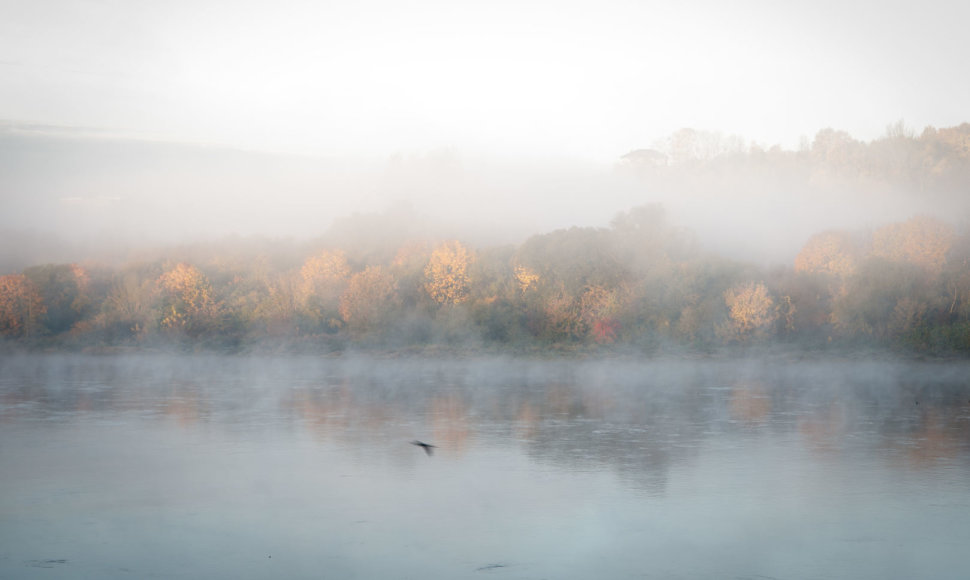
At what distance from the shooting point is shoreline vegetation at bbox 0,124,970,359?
88250 mm

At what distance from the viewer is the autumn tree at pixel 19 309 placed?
367 ft

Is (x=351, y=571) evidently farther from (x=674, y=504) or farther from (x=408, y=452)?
(x=408, y=452)

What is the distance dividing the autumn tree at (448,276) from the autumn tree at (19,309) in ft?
163

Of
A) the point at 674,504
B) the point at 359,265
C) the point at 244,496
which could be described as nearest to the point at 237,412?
the point at 244,496

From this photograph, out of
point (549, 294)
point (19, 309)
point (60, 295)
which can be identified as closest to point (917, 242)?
point (549, 294)

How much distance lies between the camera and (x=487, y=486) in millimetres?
25312

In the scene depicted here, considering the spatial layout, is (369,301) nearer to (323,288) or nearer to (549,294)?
(323,288)

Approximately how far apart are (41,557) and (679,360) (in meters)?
78.6

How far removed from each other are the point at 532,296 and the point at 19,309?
212 ft

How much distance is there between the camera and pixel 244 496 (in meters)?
24.3

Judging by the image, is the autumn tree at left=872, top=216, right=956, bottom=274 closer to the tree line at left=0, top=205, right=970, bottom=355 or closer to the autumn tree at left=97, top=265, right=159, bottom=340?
the tree line at left=0, top=205, right=970, bottom=355

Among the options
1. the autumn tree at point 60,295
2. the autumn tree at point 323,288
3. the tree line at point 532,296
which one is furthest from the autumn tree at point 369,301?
the autumn tree at point 60,295

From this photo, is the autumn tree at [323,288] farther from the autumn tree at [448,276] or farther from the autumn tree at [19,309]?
the autumn tree at [19,309]

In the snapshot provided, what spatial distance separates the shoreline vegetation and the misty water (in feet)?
121
